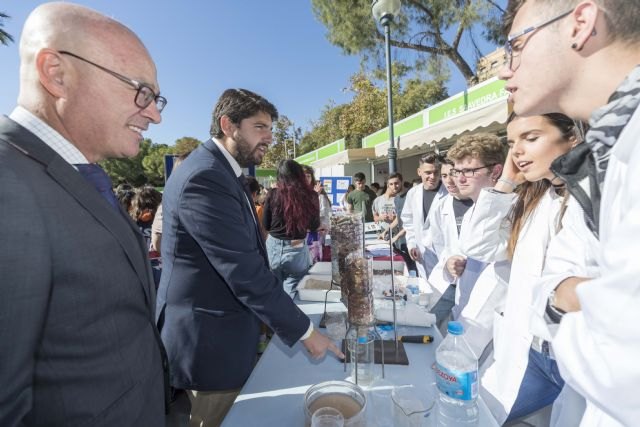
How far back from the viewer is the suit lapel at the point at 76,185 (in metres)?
0.76

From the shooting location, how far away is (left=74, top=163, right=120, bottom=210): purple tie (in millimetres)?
956

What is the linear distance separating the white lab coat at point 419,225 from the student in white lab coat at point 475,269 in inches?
30.0

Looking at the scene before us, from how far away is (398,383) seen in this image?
48.9 inches

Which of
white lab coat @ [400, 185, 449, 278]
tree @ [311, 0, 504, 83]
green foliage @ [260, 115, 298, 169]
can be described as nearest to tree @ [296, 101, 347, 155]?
green foliage @ [260, 115, 298, 169]

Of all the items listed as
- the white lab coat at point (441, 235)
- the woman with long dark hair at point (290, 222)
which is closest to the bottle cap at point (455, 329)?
the white lab coat at point (441, 235)

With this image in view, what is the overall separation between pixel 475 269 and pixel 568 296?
3.90 feet

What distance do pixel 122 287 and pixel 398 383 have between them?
1098mm

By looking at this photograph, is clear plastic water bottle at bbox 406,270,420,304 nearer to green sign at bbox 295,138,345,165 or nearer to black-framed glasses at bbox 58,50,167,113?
black-framed glasses at bbox 58,50,167,113

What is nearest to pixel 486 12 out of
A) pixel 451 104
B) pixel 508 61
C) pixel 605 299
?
pixel 451 104

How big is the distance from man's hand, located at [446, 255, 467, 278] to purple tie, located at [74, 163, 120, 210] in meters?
2.15

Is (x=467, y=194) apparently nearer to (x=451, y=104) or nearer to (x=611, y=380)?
(x=611, y=380)

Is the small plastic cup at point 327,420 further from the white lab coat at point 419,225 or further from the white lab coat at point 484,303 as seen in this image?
the white lab coat at point 419,225

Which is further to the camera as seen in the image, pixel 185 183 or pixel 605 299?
pixel 185 183

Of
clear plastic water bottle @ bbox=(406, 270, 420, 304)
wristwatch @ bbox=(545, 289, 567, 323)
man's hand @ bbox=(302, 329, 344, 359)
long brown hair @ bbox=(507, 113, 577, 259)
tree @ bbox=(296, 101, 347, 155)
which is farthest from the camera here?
tree @ bbox=(296, 101, 347, 155)
